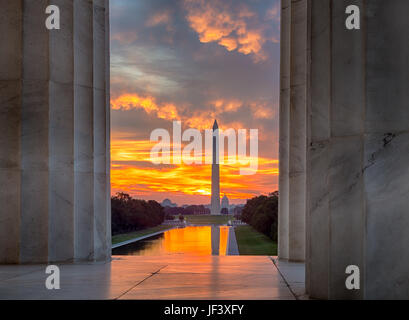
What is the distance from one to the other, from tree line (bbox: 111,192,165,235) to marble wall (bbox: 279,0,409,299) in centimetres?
12876

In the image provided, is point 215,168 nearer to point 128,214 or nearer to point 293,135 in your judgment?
point 128,214

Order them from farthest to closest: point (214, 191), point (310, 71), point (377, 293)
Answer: point (214, 191) → point (310, 71) → point (377, 293)

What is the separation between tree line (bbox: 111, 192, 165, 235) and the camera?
14512 cm

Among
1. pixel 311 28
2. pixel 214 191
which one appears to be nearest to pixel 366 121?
pixel 311 28

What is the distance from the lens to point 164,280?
59.3ft

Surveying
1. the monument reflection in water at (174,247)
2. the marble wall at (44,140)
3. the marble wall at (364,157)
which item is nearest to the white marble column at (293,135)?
the marble wall at (44,140)

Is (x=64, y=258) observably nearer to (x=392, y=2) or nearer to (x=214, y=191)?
(x=392, y=2)

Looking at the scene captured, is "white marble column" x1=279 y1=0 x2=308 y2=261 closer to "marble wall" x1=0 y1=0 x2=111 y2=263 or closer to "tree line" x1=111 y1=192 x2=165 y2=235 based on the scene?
"marble wall" x1=0 y1=0 x2=111 y2=263

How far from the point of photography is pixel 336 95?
1417cm

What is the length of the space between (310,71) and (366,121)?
2601mm

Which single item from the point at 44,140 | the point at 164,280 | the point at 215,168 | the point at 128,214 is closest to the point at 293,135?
the point at 164,280

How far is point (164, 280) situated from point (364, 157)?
27.5 feet

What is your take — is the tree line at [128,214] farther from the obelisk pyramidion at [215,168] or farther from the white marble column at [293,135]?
the white marble column at [293,135]

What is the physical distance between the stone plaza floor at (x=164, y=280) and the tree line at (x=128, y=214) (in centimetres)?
11914
